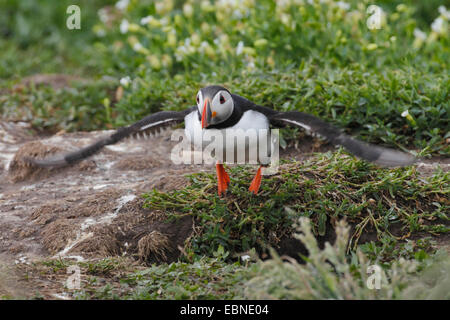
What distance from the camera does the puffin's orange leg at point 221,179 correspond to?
4238mm

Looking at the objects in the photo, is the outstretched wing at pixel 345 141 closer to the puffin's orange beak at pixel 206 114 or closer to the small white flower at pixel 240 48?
the puffin's orange beak at pixel 206 114

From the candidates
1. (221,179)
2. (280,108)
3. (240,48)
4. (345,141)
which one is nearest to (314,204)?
(221,179)

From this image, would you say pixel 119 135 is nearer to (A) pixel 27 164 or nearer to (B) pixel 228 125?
(B) pixel 228 125

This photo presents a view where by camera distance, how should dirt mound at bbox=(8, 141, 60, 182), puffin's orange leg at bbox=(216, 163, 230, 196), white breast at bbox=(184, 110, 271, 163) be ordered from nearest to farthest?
white breast at bbox=(184, 110, 271, 163) < puffin's orange leg at bbox=(216, 163, 230, 196) < dirt mound at bbox=(8, 141, 60, 182)

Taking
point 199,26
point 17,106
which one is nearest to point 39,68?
point 17,106

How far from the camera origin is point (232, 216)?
4.21 meters

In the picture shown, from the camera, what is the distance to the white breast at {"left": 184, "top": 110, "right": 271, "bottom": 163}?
3.78 metres

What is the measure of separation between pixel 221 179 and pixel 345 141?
3.71 ft

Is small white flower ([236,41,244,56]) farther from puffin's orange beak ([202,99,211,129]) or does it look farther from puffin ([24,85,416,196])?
puffin's orange beak ([202,99,211,129])

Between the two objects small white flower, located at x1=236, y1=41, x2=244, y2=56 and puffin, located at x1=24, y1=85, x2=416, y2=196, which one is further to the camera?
small white flower, located at x1=236, y1=41, x2=244, y2=56

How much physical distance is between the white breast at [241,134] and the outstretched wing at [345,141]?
0.58 feet

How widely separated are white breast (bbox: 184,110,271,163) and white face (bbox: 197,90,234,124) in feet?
0.32

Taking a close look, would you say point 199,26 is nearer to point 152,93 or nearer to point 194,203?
point 152,93

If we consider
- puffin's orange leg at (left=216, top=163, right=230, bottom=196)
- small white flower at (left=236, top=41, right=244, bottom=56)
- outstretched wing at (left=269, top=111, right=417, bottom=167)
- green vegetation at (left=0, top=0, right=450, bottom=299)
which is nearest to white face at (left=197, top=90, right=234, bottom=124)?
outstretched wing at (left=269, top=111, right=417, bottom=167)
